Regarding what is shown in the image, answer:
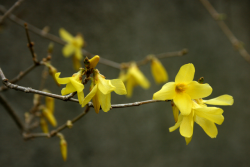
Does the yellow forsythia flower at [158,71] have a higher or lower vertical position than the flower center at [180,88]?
higher

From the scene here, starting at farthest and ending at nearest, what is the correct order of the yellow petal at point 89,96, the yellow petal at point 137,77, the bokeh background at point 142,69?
1. the bokeh background at point 142,69
2. the yellow petal at point 137,77
3. the yellow petal at point 89,96

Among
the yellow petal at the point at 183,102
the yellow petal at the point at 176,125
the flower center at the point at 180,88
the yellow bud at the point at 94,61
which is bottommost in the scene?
the yellow petal at the point at 176,125

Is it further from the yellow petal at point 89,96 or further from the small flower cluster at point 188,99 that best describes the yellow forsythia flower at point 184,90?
the yellow petal at point 89,96

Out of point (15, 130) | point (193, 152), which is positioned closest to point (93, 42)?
point (15, 130)

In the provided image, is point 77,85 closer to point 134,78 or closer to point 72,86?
point 72,86

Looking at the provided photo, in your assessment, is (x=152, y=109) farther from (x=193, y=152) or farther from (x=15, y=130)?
(x=15, y=130)

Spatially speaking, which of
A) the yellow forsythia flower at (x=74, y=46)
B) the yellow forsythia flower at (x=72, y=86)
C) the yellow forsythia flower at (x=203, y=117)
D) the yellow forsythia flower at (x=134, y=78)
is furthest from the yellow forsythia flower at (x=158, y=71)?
the yellow forsythia flower at (x=72, y=86)

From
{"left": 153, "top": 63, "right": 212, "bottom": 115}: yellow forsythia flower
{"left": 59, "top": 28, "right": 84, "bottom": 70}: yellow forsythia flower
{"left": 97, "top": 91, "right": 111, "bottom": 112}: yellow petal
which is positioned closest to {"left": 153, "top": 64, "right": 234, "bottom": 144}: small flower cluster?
{"left": 153, "top": 63, "right": 212, "bottom": 115}: yellow forsythia flower

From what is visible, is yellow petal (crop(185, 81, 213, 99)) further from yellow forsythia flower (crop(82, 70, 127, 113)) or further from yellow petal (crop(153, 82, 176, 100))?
yellow forsythia flower (crop(82, 70, 127, 113))
